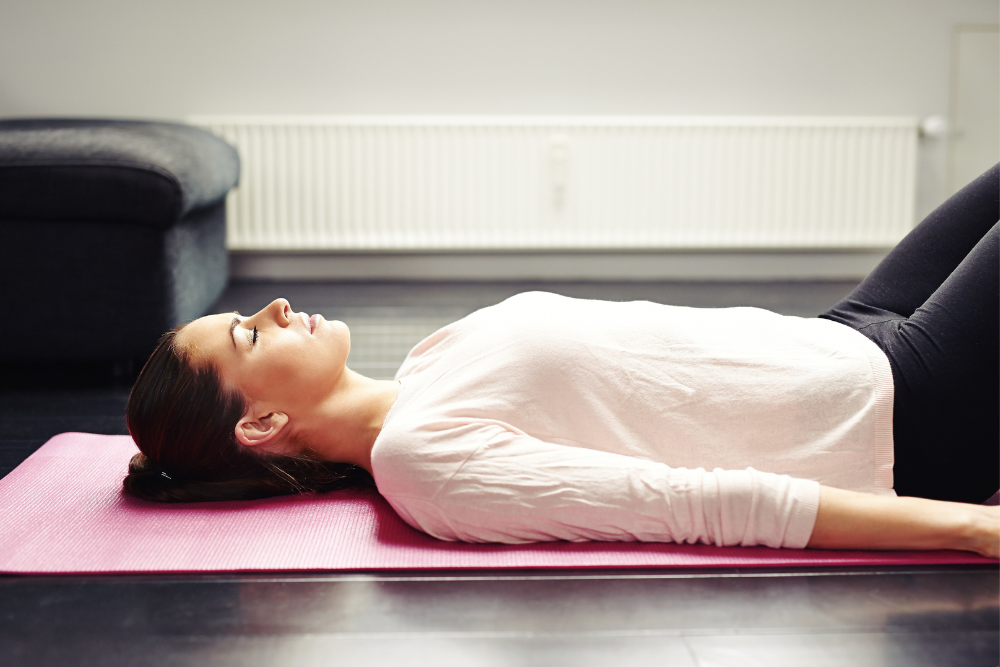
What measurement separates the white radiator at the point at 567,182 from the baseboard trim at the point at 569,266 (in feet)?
0.41

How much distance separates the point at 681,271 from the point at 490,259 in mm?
811

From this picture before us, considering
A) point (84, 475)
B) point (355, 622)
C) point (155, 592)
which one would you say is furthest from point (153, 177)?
point (355, 622)

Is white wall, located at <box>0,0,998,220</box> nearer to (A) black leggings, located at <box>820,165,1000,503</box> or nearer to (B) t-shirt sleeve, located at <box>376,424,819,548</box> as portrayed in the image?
(A) black leggings, located at <box>820,165,1000,503</box>

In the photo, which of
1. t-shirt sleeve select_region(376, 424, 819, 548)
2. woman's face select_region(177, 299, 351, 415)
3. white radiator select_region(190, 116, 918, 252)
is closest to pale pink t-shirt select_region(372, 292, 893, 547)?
t-shirt sleeve select_region(376, 424, 819, 548)

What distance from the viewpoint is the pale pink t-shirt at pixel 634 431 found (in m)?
0.97

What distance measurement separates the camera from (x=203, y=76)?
3.27 meters

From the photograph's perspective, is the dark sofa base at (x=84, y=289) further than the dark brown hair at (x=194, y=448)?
Yes

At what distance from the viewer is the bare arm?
3.18 ft

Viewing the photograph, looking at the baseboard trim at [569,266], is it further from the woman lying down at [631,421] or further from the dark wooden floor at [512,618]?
the dark wooden floor at [512,618]

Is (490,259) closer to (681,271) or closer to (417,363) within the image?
(681,271)

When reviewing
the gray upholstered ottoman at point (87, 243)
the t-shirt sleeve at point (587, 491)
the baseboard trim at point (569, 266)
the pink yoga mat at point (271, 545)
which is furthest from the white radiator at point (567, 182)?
the t-shirt sleeve at point (587, 491)

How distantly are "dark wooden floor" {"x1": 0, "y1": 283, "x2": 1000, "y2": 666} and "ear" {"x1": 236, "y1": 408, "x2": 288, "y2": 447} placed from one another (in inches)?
7.3

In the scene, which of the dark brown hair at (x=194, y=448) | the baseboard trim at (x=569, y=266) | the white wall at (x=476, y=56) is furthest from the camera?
the baseboard trim at (x=569, y=266)

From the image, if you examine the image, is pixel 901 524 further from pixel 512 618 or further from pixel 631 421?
pixel 512 618
